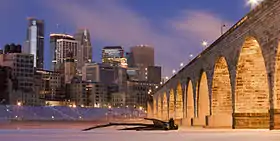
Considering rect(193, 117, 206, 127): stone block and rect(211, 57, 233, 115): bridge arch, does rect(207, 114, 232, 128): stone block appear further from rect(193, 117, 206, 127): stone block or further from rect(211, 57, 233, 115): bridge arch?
rect(193, 117, 206, 127): stone block

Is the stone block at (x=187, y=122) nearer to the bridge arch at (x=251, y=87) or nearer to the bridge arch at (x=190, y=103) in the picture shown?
A: the bridge arch at (x=190, y=103)

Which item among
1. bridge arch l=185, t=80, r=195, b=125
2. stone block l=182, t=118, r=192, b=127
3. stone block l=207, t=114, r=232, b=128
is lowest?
stone block l=182, t=118, r=192, b=127

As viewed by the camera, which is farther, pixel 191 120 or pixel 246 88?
pixel 191 120

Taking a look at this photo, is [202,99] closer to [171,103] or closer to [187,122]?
[187,122]

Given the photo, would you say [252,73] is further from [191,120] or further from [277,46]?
[191,120]

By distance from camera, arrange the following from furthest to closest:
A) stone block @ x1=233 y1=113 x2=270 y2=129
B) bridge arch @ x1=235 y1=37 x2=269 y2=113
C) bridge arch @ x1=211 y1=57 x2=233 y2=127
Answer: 1. bridge arch @ x1=211 y1=57 x2=233 y2=127
2. bridge arch @ x1=235 y1=37 x2=269 y2=113
3. stone block @ x1=233 y1=113 x2=270 y2=129

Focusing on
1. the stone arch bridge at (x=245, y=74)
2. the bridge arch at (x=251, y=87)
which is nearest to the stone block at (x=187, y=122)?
the stone arch bridge at (x=245, y=74)

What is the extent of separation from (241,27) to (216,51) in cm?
874

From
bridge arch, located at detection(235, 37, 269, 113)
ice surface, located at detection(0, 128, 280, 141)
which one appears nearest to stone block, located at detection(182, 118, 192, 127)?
bridge arch, located at detection(235, 37, 269, 113)

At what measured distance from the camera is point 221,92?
4475 cm

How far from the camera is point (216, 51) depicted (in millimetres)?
43156

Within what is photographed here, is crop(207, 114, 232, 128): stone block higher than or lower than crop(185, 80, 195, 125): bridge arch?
lower

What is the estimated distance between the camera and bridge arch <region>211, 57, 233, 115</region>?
43875 millimetres

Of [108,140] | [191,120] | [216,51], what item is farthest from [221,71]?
[108,140]
